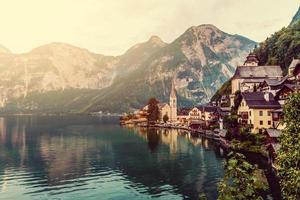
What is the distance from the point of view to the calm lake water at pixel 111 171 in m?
72.1

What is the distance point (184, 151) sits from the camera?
124 m

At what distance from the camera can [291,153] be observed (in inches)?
1329

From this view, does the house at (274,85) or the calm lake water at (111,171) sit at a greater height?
the house at (274,85)

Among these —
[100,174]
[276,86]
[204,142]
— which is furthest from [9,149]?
[276,86]

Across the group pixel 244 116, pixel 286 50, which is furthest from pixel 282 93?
pixel 286 50

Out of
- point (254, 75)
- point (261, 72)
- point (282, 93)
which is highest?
point (261, 72)

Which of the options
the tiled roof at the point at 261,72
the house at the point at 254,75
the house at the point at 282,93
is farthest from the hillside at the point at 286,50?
the house at the point at 282,93

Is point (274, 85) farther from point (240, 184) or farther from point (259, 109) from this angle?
point (240, 184)

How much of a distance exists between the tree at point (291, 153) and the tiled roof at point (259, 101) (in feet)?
286

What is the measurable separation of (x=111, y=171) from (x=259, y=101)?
58.5 meters

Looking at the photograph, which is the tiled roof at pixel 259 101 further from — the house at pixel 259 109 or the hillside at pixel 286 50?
the hillside at pixel 286 50

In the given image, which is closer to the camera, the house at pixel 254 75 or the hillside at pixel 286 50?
the house at pixel 254 75

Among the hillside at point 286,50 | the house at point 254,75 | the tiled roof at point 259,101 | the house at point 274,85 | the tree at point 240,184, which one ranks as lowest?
the tree at point 240,184

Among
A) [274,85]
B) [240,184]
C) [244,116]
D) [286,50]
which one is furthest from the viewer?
[286,50]
